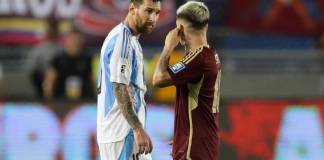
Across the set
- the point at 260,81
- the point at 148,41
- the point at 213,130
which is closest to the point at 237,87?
the point at 260,81

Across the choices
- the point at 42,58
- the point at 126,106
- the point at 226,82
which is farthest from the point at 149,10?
the point at 226,82

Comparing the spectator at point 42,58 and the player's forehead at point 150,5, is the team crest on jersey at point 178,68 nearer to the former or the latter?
the player's forehead at point 150,5

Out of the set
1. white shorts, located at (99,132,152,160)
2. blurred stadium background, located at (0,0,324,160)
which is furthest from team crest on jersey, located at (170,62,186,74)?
blurred stadium background, located at (0,0,324,160)

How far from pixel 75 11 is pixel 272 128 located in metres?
3.65

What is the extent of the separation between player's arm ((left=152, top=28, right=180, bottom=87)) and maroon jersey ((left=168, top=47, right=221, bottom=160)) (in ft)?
0.14

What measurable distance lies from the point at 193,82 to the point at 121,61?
532 millimetres

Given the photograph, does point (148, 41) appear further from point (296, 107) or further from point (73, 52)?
point (296, 107)

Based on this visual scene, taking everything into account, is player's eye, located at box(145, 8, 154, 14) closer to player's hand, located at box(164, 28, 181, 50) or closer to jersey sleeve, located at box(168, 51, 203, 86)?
player's hand, located at box(164, 28, 181, 50)

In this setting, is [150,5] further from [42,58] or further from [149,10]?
[42,58]

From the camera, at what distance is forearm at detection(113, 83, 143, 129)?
659 centimetres

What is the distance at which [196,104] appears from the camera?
6.72 meters

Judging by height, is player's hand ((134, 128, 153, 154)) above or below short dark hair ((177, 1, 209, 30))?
below

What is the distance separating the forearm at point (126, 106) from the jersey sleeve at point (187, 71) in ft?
1.19

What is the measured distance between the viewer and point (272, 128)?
34.7ft
